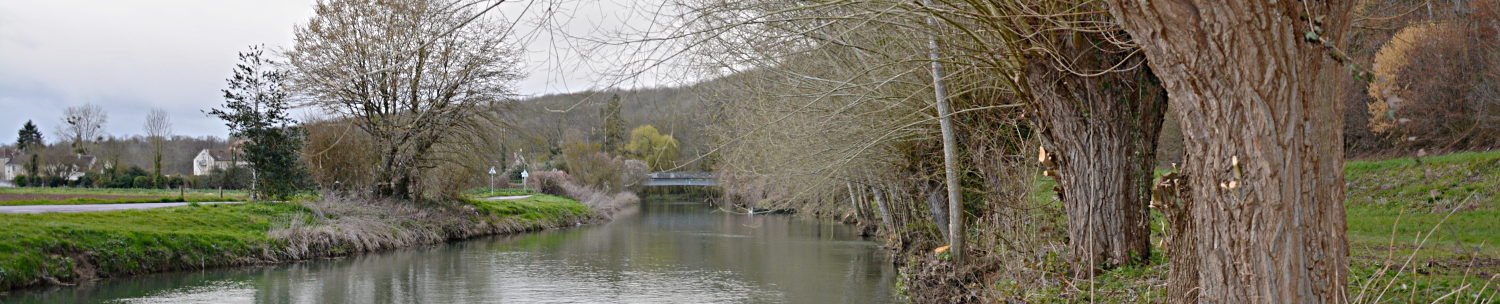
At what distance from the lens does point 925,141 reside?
12.8 meters

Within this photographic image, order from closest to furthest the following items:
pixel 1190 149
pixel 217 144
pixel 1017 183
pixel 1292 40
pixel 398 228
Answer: pixel 1292 40
pixel 1190 149
pixel 1017 183
pixel 398 228
pixel 217 144

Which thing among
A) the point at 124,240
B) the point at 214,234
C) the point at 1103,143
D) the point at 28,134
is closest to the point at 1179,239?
the point at 1103,143

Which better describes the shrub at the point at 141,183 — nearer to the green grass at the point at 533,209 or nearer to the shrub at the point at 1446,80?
the green grass at the point at 533,209

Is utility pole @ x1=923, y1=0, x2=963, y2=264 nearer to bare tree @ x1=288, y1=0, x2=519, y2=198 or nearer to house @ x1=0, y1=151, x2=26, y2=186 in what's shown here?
bare tree @ x1=288, y1=0, x2=519, y2=198

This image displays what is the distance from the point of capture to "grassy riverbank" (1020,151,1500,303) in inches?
218

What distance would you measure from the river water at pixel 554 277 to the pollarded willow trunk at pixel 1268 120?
28.4 ft

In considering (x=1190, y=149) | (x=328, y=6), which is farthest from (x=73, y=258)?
(x=1190, y=149)

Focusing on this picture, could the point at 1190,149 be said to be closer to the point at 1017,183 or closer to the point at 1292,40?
the point at 1292,40

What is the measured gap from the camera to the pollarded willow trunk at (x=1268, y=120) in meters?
3.49

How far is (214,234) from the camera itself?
1695 centimetres

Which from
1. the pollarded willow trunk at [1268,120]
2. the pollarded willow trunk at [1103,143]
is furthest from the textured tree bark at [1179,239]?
the pollarded willow trunk at [1103,143]

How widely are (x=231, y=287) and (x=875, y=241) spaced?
45.7 feet

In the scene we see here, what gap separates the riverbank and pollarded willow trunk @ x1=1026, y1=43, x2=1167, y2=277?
41.7ft

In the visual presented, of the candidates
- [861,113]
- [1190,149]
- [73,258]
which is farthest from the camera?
[73,258]
